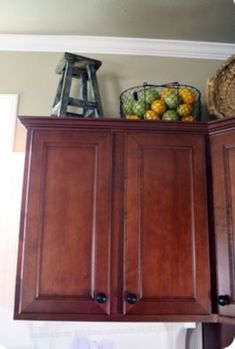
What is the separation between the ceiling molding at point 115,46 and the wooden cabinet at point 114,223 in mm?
709

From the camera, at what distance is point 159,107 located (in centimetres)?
185

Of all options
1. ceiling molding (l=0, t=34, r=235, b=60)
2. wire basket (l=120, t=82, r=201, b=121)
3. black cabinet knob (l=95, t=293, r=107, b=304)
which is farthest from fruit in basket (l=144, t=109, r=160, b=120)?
black cabinet knob (l=95, t=293, r=107, b=304)

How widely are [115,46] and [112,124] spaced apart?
2.40ft

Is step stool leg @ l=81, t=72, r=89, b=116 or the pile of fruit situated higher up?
step stool leg @ l=81, t=72, r=89, b=116

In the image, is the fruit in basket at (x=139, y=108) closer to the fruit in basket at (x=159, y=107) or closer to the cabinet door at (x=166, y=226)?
the fruit in basket at (x=159, y=107)

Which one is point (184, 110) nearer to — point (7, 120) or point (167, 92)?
point (167, 92)

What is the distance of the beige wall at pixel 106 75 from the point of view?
2.11 meters

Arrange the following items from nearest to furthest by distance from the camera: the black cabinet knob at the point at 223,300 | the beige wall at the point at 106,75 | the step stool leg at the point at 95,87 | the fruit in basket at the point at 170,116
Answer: the black cabinet knob at the point at 223,300 < the fruit in basket at the point at 170,116 < the step stool leg at the point at 95,87 < the beige wall at the point at 106,75

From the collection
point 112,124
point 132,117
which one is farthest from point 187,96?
point 112,124

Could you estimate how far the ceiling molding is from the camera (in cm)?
216

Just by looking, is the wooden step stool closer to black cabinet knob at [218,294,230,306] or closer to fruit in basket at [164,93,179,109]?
fruit in basket at [164,93,179,109]

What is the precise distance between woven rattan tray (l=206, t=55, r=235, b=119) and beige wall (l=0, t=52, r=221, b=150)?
0.19 meters

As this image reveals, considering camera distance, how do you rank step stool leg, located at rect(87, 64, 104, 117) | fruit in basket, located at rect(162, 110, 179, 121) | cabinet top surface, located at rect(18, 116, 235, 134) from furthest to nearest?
step stool leg, located at rect(87, 64, 104, 117) → fruit in basket, located at rect(162, 110, 179, 121) → cabinet top surface, located at rect(18, 116, 235, 134)

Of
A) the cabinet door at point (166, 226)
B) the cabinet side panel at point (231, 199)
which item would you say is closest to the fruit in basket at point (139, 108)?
the cabinet door at point (166, 226)
